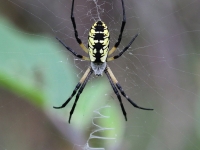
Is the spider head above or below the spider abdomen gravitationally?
below

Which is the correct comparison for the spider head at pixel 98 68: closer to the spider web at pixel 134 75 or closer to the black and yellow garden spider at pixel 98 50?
the black and yellow garden spider at pixel 98 50

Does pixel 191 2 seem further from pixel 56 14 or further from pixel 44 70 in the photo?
pixel 44 70

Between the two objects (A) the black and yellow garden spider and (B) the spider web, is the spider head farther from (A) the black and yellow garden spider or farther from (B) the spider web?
(B) the spider web

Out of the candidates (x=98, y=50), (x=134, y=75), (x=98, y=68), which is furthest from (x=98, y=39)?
(x=134, y=75)

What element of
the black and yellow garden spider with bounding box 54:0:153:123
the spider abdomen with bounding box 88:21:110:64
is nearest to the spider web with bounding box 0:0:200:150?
the black and yellow garden spider with bounding box 54:0:153:123

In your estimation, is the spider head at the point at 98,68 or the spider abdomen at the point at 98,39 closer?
the spider abdomen at the point at 98,39

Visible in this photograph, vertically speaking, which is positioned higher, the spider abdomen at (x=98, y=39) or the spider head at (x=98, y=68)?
the spider abdomen at (x=98, y=39)

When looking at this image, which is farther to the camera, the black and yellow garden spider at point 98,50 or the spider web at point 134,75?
the spider web at point 134,75

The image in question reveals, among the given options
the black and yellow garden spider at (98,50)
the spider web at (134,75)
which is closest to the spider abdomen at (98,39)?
the black and yellow garden spider at (98,50)

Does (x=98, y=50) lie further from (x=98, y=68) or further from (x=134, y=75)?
(x=134, y=75)

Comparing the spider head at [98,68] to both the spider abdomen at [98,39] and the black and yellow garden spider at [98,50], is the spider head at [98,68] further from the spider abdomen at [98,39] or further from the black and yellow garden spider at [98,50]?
the spider abdomen at [98,39]
